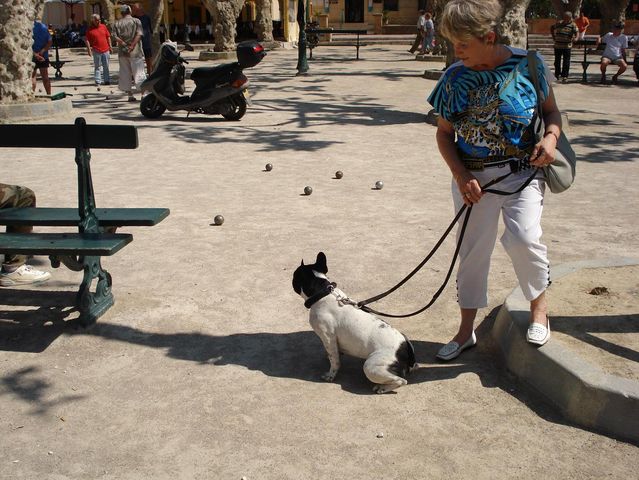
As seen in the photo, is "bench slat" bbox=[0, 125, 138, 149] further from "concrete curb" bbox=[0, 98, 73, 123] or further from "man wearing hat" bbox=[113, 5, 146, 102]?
"man wearing hat" bbox=[113, 5, 146, 102]

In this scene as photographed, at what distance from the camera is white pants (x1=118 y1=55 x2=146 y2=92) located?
15.4m

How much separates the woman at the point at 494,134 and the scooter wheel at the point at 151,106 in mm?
9943

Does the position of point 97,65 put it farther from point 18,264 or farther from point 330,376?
point 330,376

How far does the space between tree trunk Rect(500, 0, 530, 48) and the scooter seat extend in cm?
447

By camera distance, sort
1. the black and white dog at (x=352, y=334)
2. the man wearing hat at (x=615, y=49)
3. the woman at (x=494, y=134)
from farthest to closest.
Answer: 1. the man wearing hat at (x=615, y=49)
2. the black and white dog at (x=352, y=334)
3. the woman at (x=494, y=134)

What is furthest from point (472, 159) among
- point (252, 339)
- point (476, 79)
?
point (252, 339)

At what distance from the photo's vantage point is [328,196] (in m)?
7.54

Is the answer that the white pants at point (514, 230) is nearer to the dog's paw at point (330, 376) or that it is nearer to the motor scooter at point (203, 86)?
the dog's paw at point (330, 376)

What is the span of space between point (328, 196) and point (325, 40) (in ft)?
114

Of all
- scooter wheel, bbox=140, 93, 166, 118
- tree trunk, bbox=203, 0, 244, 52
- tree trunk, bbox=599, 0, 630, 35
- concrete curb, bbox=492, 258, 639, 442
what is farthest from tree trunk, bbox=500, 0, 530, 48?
tree trunk, bbox=599, 0, 630, 35

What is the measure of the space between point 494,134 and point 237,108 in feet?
30.9

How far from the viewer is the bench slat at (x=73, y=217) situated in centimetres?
469

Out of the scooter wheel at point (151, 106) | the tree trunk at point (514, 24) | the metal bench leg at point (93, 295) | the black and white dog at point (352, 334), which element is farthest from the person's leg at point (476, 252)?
the scooter wheel at point (151, 106)

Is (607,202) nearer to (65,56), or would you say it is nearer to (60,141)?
(60,141)
